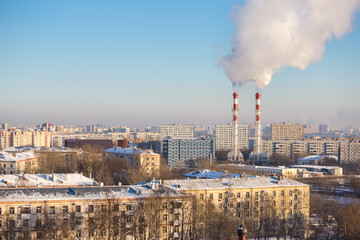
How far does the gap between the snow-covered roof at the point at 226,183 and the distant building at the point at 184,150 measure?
104 ft

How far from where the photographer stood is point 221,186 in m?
22.1

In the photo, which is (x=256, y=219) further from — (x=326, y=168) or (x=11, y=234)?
(x=326, y=168)

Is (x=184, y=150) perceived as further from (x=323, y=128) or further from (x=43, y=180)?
(x=323, y=128)

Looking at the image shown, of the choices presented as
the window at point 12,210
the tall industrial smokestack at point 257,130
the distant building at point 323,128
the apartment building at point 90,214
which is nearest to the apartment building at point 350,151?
the tall industrial smokestack at point 257,130

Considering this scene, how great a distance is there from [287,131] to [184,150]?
4927 cm

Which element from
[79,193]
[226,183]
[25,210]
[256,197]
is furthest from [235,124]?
[25,210]

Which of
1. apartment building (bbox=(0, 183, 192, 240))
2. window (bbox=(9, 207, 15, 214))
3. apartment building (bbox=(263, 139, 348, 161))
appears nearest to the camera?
apartment building (bbox=(0, 183, 192, 240))

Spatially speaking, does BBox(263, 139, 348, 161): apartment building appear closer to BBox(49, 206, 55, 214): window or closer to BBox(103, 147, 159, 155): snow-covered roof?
BBox(103, 147, 159, 155): snow-covered roof

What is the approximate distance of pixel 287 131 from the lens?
101125 millimetres

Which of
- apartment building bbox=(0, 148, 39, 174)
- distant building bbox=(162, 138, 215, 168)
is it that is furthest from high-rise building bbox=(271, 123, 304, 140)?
apartment building bbox=(0, 148, 39, 174)

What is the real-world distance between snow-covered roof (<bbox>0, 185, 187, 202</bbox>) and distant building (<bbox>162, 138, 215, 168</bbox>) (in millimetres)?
36839

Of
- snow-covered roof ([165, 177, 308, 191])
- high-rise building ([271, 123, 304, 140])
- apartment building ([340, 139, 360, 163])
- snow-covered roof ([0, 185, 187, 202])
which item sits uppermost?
high-rise building ([271, 123, 304, 140])

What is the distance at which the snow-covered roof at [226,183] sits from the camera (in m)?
21.6

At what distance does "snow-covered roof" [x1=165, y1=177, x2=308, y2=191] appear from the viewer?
70.8 feet
